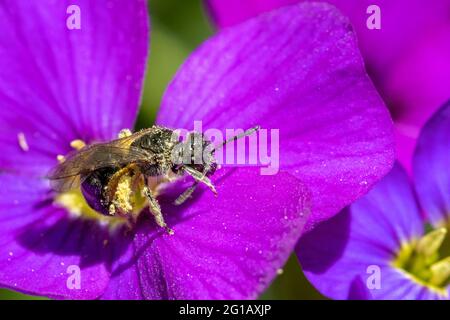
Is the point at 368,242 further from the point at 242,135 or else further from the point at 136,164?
the point at 136,164

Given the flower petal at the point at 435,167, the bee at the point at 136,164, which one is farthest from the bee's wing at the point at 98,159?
the flower petal at the point at 435,167

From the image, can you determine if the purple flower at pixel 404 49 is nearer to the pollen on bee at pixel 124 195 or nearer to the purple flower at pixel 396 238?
the purple flower at pixel 396 238

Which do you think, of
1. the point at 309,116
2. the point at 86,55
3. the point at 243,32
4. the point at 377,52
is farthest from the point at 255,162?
the point at 377,52

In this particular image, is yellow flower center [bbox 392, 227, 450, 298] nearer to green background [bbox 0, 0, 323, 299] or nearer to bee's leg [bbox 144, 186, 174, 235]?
bee's leg [bbox 144, 186, 174, 235]

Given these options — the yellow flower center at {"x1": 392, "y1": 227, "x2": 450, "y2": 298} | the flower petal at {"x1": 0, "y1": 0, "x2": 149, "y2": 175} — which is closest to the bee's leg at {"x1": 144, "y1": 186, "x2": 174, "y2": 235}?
the flower petal at {"x1": 0, "y1": 0, "x2": 149, "y2": 175}

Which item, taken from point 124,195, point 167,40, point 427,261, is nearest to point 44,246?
point 124,195

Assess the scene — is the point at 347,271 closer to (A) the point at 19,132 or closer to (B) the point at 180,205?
(B) the point at 180,205
